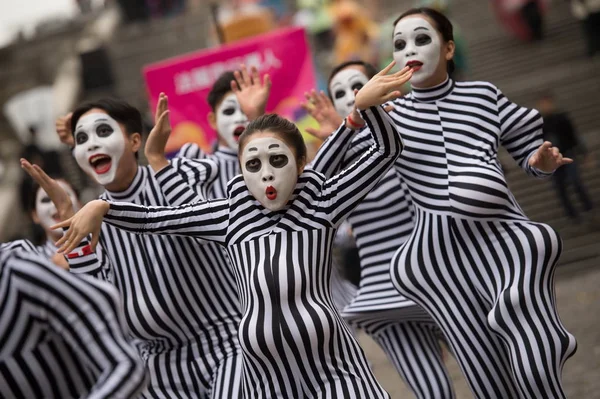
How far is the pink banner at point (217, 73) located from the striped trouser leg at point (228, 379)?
5.44 m

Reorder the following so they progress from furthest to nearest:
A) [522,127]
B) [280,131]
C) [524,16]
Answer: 1. [524,16]
2. [522,127]
3. [280,131]

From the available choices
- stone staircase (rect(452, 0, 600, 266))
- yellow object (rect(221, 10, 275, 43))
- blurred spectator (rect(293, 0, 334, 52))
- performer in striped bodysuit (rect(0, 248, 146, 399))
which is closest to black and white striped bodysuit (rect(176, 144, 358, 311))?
performer in striped bodysuit (rect(0, 248, 146, 399))

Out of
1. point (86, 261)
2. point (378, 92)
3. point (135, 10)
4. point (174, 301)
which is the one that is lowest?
point (174, 301)

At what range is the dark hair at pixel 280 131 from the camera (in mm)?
4883

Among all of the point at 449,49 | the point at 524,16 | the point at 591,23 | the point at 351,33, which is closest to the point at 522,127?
the point at 449,49

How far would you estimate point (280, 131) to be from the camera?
192 inches

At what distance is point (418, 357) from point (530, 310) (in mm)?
1214

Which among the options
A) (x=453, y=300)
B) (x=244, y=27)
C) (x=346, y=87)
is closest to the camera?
(x=453, y=300)

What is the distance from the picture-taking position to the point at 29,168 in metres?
4.82

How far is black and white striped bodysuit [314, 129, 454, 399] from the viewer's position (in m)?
5.97

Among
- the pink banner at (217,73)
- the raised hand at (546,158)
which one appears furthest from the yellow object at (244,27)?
the raised hand at (546,158)

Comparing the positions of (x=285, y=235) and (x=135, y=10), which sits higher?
(x=135, y=10)

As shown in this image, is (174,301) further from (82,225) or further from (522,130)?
(522,130)

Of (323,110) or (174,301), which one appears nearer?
(174,301)
